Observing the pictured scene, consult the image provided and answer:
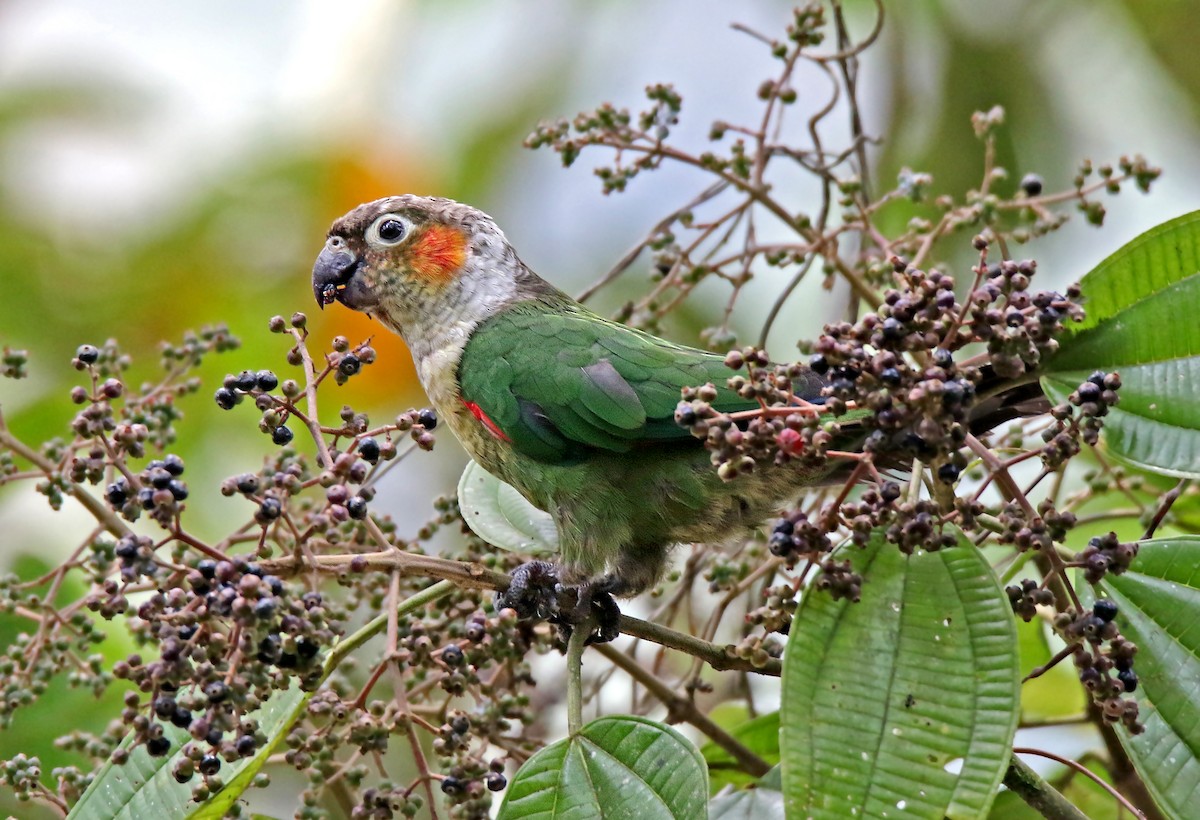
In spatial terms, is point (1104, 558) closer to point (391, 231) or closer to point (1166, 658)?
point (1166, 658)

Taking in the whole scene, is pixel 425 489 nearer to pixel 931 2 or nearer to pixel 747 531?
pixel 747 531

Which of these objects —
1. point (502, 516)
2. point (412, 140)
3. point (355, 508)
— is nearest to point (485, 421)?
point (502, 516)

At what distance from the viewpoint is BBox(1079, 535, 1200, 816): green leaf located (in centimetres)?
156

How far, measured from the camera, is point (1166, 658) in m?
1.63

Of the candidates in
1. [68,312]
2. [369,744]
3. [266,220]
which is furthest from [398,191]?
[369,744]

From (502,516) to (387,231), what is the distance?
95 centimetres

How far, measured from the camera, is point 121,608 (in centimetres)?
156

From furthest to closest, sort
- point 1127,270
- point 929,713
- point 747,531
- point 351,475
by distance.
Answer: point 747,531 < point 1127,270 < point 351,475 < point 929,713

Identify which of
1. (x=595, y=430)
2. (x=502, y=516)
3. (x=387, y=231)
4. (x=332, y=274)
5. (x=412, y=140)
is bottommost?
(x=502, y=516)

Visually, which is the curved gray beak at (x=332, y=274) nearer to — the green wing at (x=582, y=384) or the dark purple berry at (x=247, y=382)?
the green wing at (x=582, y=384)

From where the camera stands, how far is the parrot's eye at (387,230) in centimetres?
317

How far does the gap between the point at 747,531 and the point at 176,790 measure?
4.21 feet

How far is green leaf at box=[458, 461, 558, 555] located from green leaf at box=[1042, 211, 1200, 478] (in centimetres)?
112

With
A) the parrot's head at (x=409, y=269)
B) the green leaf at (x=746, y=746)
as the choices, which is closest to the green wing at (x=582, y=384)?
the parrot's head at (x=409, y=269)
